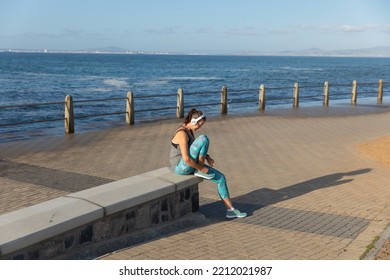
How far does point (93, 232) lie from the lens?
570 cm

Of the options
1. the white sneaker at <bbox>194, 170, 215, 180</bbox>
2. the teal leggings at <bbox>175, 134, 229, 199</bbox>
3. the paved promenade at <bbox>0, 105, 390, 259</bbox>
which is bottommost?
the paved promenade at <bbox>0, 105, 390, 259</bbox>

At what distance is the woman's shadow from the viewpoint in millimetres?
7617

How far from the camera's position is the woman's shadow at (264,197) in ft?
25.0

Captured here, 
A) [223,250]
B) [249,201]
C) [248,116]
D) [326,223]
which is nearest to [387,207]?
[326,223]

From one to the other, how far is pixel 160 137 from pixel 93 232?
9236 millimetres

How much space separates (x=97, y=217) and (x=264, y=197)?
3.49 meters

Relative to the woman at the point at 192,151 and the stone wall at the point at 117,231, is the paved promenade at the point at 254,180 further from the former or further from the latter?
the woman at the point at 192,151

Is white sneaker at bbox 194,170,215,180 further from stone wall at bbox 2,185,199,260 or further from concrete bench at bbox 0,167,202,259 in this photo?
stone wall at bbox 2,185,199,260

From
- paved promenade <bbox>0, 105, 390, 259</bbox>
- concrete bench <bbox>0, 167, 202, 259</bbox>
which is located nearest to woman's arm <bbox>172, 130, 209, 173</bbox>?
concrete bench <bbox>0, 167, 202, 259</bbox>

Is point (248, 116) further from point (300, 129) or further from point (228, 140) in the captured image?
point (228, 140)

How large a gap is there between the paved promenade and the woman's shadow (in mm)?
15

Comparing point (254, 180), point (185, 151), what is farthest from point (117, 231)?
point (254, 180)

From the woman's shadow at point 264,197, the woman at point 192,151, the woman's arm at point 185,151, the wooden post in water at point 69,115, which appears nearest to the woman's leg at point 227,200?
the woman at point 192,151

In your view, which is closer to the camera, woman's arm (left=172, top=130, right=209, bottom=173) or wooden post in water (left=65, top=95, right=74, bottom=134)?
woman's arm (left=172, top=130, right=209, bottom=173)
